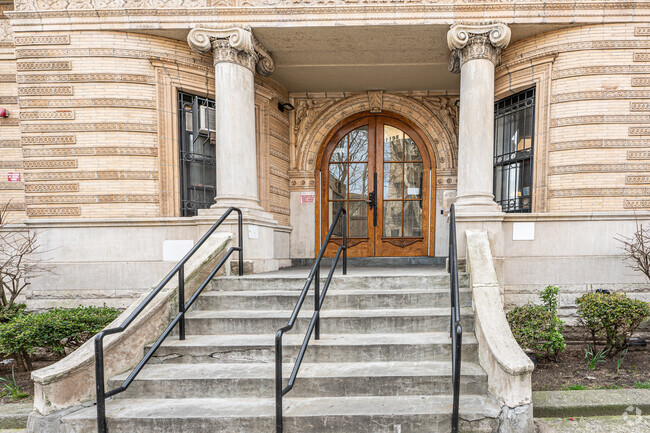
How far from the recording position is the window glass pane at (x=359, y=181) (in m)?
8.18

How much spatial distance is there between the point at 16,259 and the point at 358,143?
707 centimetres

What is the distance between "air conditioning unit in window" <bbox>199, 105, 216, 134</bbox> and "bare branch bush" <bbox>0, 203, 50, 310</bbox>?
3.30 meters

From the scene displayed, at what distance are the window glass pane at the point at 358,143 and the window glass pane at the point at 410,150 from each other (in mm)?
934

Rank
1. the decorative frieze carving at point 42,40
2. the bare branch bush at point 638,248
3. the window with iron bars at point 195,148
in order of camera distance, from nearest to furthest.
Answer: the bare branch bush at point 638,248
the decorative frieze carving at point 42,40
the window with iron bars at point 195,148

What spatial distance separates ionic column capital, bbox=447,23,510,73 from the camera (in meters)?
5.50

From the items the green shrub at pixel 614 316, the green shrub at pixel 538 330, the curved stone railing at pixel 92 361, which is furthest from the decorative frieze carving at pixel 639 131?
the curved stone railing at pixel 92 361

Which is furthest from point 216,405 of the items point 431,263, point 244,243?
point 431,263

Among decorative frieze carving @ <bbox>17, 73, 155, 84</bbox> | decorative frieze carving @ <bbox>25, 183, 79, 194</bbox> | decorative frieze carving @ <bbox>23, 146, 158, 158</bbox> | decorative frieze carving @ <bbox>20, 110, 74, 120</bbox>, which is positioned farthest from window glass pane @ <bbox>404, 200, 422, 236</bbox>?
decorative frieze carving @ <bbox>20, 110, 74, 120</bbox>

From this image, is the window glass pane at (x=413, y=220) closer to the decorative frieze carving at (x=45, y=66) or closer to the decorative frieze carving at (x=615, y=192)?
the decorative frieze carving at (x=615, y=192)

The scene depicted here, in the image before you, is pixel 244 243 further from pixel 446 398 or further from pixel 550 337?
pixel 550 337

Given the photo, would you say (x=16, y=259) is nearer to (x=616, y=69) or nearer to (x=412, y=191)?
(x=412, y=191)

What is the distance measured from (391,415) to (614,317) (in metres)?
3.24

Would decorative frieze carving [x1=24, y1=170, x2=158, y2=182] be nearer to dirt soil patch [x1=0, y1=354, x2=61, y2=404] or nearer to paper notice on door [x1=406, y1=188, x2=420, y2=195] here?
dirt soil patch [x1=0, y1=354, x2=61, y2=404]

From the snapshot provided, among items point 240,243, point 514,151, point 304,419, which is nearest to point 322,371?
point 304,419
